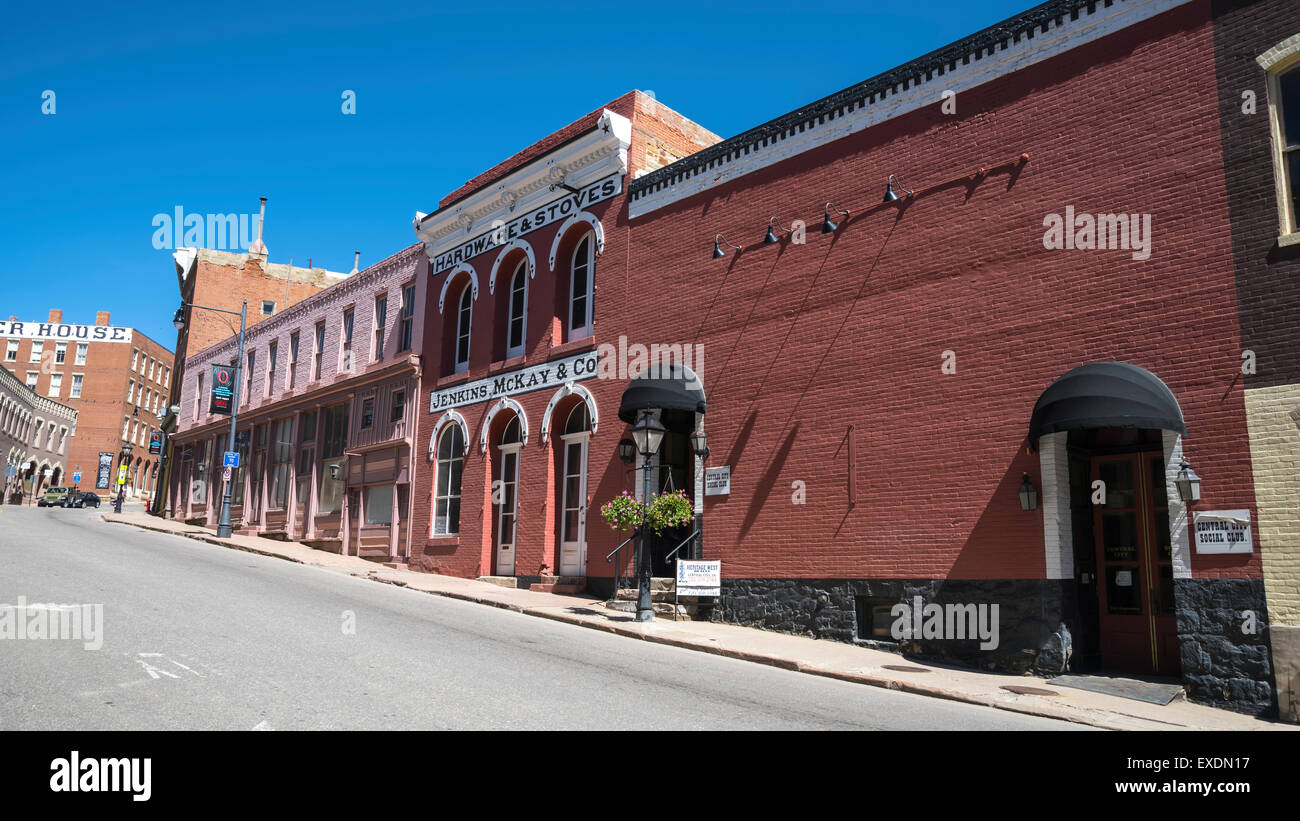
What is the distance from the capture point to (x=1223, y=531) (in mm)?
10109

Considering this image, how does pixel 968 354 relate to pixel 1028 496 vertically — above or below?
above

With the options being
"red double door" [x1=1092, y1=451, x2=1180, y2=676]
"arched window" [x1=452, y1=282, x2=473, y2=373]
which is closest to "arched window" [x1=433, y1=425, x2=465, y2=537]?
"arched window" [x1=452, y1=282, x2=473, y2=373]

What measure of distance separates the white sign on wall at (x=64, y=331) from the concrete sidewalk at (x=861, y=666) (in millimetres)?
76144

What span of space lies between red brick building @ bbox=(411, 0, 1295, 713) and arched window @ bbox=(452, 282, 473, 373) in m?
Result: 5.62

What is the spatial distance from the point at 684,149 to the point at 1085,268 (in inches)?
437

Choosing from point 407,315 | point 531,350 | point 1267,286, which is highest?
point 407,315

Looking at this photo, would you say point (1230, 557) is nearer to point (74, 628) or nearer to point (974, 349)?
point (974, 349)

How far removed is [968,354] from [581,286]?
33.2ft

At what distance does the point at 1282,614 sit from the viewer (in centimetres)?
959

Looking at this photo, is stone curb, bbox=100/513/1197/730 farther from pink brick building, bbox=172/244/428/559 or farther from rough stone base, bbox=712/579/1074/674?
pink brick building, bbox=172/244/428/559

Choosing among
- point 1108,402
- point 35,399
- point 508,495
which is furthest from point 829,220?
point 35,399

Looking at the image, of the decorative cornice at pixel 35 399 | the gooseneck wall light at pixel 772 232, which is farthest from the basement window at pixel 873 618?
the decorative cornice at pixel 35 399

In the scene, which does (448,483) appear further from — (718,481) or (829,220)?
(829,220)
